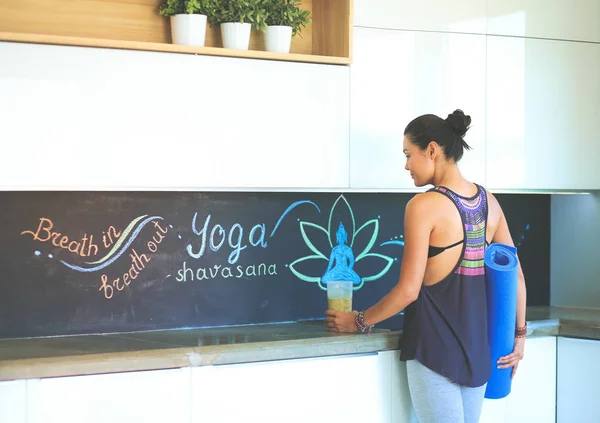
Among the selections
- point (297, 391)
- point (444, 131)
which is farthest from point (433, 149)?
point (297, 391)

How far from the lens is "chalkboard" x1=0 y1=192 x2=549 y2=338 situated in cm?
293

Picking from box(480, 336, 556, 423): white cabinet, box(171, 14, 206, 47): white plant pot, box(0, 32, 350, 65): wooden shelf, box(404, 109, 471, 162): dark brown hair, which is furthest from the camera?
box(480, 336, 556, 423): white cabinet

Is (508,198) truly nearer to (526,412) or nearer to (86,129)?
(526,412)

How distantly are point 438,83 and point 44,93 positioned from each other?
1.38m

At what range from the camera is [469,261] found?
2.69 metres

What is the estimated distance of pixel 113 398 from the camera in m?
2.48

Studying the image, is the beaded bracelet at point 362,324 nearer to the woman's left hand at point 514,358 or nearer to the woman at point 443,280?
the woman at point 443,280

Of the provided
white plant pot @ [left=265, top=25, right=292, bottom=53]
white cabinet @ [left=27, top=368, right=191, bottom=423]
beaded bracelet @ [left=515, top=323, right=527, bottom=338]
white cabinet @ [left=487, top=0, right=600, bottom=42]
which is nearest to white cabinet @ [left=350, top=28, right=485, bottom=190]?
white cabinet @ [left=487, top=0, right=600, bottom=42]

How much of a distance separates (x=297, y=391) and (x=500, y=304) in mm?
675

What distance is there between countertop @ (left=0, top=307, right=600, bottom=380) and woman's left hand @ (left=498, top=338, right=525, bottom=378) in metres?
0.26

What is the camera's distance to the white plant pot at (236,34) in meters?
2.89

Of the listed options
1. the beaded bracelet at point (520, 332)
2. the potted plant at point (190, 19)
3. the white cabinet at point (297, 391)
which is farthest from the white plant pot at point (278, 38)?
the beaded bracelet at point (520, 332)

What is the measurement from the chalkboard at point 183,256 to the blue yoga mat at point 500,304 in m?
0.76

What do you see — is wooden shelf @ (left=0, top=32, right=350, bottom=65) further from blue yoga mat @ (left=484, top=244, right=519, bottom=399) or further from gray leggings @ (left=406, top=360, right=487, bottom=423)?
gray leggings @ (left=406, top=360, right=487, bottom=423)
